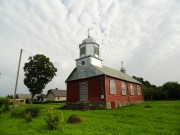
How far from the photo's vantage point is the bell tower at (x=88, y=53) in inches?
1154

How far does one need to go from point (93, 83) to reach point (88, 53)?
5.90 meters

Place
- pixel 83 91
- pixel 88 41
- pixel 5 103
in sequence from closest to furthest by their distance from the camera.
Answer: pixel 5 103, pixel 83 91, pixel 88 41

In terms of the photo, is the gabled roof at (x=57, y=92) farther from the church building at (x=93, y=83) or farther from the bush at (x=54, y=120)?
the bush at (x=54, y=120)

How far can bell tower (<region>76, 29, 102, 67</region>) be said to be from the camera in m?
29.3

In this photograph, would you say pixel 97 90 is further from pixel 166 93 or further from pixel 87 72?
pixel 166 93

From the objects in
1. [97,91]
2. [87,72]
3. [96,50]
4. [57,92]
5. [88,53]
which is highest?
[96,50]

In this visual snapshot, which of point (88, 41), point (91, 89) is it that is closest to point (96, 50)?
point (88, 41)

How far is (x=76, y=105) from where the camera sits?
26.1 meters

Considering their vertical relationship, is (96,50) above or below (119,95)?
above

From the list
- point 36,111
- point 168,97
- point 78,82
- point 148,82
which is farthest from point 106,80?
point 148,82

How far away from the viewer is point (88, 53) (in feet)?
98.3

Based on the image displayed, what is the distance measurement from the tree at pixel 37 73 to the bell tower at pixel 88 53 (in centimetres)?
2422

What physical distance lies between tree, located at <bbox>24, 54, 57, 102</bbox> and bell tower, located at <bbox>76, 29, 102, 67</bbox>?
24.2 m

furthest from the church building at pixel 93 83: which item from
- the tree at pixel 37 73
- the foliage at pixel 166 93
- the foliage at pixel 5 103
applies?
the tree at pixel 37 73
